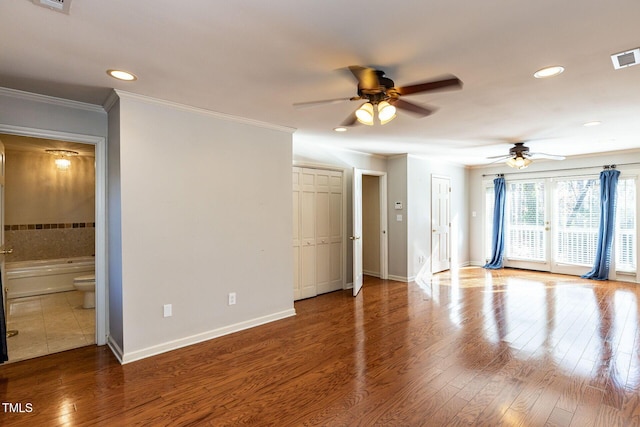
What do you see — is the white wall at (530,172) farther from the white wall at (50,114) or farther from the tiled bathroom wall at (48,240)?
the tiled bathroom wall at (48,240)

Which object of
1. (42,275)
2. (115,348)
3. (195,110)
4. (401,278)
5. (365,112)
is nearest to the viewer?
(365,112)

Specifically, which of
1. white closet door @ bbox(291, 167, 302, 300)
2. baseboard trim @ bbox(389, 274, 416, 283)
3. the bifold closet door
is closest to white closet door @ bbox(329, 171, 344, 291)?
the bifold closet door

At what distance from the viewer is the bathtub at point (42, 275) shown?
199 inches

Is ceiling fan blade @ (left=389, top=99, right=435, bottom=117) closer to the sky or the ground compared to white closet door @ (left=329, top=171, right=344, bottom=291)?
closer to the sky

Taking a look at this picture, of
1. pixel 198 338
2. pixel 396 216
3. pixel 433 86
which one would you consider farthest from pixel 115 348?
pixel 396 216

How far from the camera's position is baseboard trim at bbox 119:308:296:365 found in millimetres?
2939

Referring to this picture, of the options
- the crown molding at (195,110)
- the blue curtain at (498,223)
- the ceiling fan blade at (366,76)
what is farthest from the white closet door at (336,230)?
the blue curtain at (498,223)

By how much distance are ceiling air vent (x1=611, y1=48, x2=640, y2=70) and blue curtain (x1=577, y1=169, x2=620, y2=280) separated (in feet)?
15.8

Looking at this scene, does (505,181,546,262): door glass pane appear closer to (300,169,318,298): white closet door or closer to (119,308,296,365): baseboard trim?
(300,169,318,298): white closet door

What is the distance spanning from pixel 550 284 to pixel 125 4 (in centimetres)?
686

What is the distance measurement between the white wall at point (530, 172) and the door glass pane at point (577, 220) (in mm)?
256

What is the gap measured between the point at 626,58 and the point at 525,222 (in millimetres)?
5607

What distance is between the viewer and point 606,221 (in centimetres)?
596

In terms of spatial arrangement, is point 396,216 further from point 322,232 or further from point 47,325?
point 47,325
